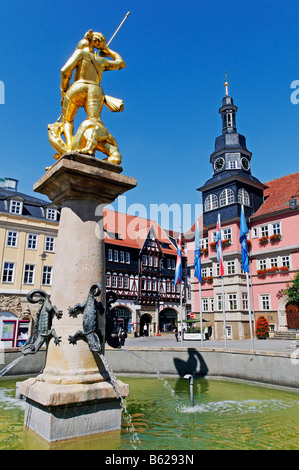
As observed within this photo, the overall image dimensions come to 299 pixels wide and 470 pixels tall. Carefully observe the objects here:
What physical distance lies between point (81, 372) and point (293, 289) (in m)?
24.5

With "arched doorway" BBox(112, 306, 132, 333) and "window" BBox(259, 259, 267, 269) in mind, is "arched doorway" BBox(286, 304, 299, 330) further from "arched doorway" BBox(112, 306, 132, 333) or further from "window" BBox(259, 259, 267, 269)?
"arched doorway" BBox(112, 306, 132, 333)

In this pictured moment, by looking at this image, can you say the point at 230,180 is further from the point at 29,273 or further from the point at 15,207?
the point at 29,273

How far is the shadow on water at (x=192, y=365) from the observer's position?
42.3 ft

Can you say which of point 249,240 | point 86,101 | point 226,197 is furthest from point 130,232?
point 86,101

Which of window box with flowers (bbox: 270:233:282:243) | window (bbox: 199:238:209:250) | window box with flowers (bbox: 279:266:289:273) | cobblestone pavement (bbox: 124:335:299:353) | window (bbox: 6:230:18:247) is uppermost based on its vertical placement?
window (bbox: 199:238:209:250)

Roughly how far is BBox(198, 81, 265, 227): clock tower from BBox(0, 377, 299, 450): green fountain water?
86.0 ft

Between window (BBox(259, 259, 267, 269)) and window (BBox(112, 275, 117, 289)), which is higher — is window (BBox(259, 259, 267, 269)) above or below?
above

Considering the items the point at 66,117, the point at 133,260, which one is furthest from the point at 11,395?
the point at 133,260

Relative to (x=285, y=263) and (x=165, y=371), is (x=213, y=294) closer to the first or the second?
(x=285, y=263)

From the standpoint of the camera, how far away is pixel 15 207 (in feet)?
102

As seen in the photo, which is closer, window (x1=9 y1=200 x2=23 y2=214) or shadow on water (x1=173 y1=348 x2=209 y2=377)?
shadow on water (x1=173 y1=348 x2=209 y2=377)

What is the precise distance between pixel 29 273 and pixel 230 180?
20.7 meters

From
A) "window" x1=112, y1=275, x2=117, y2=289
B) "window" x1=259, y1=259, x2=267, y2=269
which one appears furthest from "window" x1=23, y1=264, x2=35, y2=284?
"window" x1=259, y1=259, x2=267, y2=269

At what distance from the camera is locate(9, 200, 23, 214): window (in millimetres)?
30875
